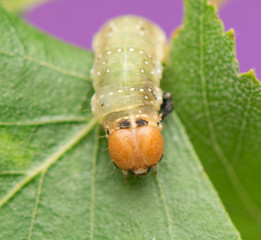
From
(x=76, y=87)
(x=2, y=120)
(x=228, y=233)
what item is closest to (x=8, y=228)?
(x=2, y=120)

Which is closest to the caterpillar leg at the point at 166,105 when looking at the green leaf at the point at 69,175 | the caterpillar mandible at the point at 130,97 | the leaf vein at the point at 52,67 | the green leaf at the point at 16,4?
the caterpillar mandible at the point at 130,97

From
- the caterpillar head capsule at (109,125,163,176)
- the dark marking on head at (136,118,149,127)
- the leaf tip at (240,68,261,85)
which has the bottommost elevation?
the caterpillar head capsule at (109,125,163,176)

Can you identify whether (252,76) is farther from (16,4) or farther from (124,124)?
(16,4)

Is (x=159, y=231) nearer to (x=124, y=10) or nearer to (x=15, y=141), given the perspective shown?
(x=15, y=141)

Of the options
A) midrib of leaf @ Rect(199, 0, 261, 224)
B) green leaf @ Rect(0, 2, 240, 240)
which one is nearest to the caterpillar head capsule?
green leaf @ Rect(0, 2, 240, 240)

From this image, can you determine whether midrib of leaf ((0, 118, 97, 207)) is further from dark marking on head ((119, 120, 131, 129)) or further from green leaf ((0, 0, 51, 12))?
green leaf ((0, 0, 51, 12))

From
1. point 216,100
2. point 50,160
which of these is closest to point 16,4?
point 50,160

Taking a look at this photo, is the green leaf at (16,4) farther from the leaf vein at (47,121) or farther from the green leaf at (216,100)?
the green leaf at (216,100)
